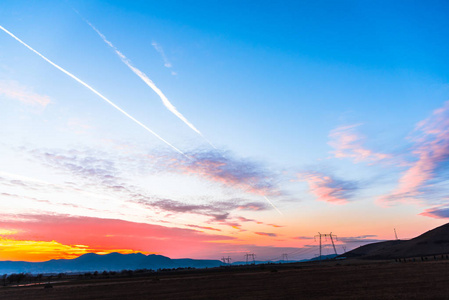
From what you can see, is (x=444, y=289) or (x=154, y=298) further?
(x=154, y=298)

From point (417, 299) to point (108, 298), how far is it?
39.6m

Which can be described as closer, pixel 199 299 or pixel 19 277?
pixel 199 299

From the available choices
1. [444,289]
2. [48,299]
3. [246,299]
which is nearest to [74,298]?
[48,299]

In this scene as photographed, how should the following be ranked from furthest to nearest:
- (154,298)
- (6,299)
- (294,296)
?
(6,299) < (154,298) < (294,296)

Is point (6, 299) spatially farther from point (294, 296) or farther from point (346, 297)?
point (346, 297)

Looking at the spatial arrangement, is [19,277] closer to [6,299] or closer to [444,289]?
[6,299]

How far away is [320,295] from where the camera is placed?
1334 inches

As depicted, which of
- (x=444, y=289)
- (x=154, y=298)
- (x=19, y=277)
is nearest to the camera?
(x=444, y=289)

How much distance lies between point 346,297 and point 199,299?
16.8 meters

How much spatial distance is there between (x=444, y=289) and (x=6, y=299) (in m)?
64.4

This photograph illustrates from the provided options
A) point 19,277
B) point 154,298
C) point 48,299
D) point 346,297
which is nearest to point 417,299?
point 346,297

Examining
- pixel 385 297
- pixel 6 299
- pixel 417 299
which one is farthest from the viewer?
pixel 6 299

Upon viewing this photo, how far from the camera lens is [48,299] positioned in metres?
48.4

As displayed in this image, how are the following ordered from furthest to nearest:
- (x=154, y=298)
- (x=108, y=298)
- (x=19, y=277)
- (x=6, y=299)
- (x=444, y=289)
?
1. (x=19, y=277)
2. (x=6, y=299)
3. (x=108, y=298)
4. (x=154, y=298)
5. (x=444, y=289)
